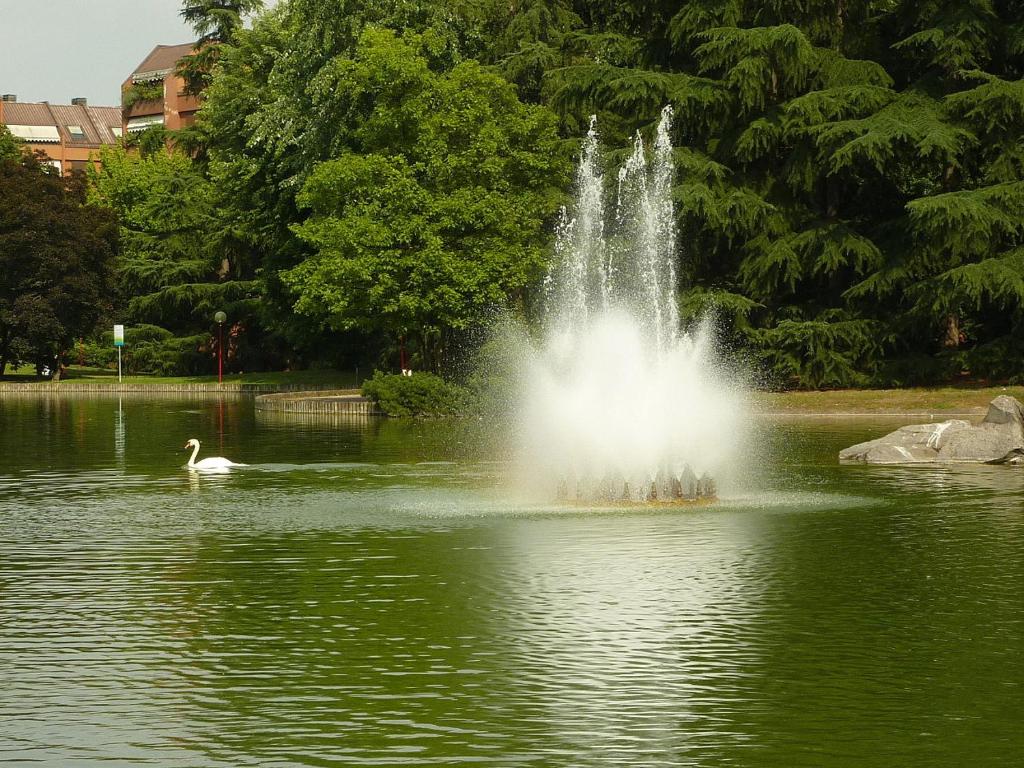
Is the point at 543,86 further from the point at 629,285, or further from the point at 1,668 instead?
the point at 1,668

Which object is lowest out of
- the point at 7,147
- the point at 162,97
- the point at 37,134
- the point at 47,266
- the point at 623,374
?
the point at 623,374

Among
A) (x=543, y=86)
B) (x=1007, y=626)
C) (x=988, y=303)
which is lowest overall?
(x=1007, y=626)

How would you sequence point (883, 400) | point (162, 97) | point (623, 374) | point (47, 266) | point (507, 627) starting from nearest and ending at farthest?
point (507, 627) < point (623, 374) < point (883, 400) < point (47, 266) < point (162, 97)

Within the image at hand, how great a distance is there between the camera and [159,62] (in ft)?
576

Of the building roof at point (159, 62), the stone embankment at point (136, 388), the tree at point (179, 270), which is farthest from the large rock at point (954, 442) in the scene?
the building roof at point (159, 62)

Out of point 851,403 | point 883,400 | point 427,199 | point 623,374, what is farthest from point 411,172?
point 623,374

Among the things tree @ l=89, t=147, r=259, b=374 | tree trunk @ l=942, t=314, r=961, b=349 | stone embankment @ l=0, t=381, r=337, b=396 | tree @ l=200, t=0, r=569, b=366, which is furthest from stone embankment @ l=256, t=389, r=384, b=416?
tree @ l=89, t=147, r=259, b=374

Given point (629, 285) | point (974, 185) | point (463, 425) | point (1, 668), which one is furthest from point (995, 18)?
point (1, 668)

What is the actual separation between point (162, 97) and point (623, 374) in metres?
133

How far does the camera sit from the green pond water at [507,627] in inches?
416

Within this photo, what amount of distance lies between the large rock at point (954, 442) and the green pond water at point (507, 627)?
417cm

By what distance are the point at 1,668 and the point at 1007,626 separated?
8.78 meters

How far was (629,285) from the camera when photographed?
Result: 55688 millimetres

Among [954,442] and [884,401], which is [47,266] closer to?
[884,401]
